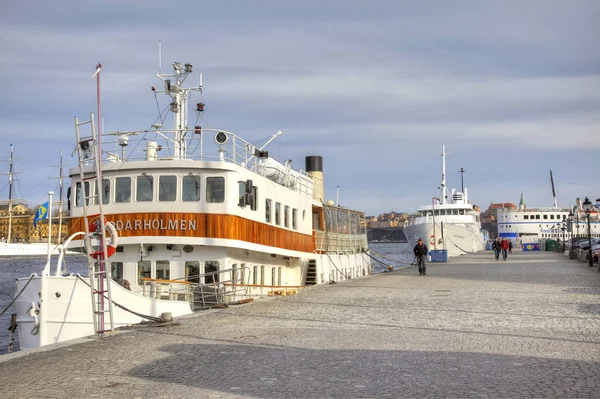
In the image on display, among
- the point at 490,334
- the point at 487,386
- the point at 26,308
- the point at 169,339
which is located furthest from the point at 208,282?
the point at 487,386

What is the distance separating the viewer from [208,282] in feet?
67.2

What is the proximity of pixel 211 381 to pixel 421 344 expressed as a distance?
13.8 ft

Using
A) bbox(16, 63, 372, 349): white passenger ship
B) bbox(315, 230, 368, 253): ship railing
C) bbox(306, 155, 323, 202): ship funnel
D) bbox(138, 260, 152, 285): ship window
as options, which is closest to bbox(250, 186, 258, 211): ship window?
bbox(16, 63, 372, 349): white passenger ship

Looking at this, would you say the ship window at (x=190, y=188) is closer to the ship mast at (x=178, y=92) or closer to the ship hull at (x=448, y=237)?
the ship mast at (x=178, y=92)

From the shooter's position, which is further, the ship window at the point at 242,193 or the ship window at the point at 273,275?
the ship window at the point at 273,275

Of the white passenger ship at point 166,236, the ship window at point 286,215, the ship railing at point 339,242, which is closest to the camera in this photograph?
the white passenger ship at point 166,236

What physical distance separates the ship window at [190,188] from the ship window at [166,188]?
0.28 meters

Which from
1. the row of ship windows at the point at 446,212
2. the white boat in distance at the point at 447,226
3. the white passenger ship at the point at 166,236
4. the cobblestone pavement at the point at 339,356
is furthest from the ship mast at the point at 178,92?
the row of ship windows at the point at 446,212

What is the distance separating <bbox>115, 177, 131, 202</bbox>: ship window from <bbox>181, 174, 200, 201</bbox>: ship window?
67.2 inches

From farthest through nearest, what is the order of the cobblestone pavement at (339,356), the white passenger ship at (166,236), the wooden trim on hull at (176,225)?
the wooden trim on hull at (176,225) → the white passenger ship at (166,236) → the cobblestone pavement at (339,356)

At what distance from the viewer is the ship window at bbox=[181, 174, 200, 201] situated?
20.0 meters

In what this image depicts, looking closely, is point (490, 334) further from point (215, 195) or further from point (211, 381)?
point (215, 195)

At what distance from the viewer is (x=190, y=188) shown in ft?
65.6

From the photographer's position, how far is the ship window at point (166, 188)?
65.6 ft
